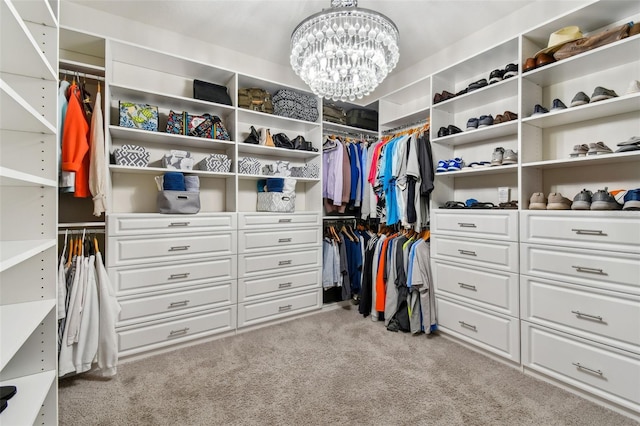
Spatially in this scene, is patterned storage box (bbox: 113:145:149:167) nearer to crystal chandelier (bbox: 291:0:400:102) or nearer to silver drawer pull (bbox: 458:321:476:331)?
crystal chandelier (bbox: 291:0:400:102)

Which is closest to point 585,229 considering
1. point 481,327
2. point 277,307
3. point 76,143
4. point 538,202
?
point 538,202

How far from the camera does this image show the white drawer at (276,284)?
8.67 ft

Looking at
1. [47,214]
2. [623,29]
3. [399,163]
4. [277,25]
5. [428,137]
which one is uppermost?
[277,25]

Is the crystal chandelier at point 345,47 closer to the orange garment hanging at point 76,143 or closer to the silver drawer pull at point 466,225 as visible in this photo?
the silver drawer pull at point 466,225

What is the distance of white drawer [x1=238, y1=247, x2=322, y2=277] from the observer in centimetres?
264

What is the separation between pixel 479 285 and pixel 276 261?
1.71 meters

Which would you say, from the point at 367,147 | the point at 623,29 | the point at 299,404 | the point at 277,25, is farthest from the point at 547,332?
the point at 277,25

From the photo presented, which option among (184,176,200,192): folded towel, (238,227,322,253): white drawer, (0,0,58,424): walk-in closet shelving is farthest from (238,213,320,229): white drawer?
(0,0,58,424): walk-in closet shelving

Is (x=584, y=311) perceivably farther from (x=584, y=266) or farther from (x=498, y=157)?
(x=498, y=157)

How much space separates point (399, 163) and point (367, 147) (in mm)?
697

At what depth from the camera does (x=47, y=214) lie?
4.03 feet

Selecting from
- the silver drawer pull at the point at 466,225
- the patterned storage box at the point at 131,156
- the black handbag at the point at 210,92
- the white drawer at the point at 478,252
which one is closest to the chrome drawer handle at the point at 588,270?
the white drawer at the point at 478,252

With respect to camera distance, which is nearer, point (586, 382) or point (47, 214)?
point (47, 214)

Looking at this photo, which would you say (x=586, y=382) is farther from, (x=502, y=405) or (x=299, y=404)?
(x=299, y=404)
